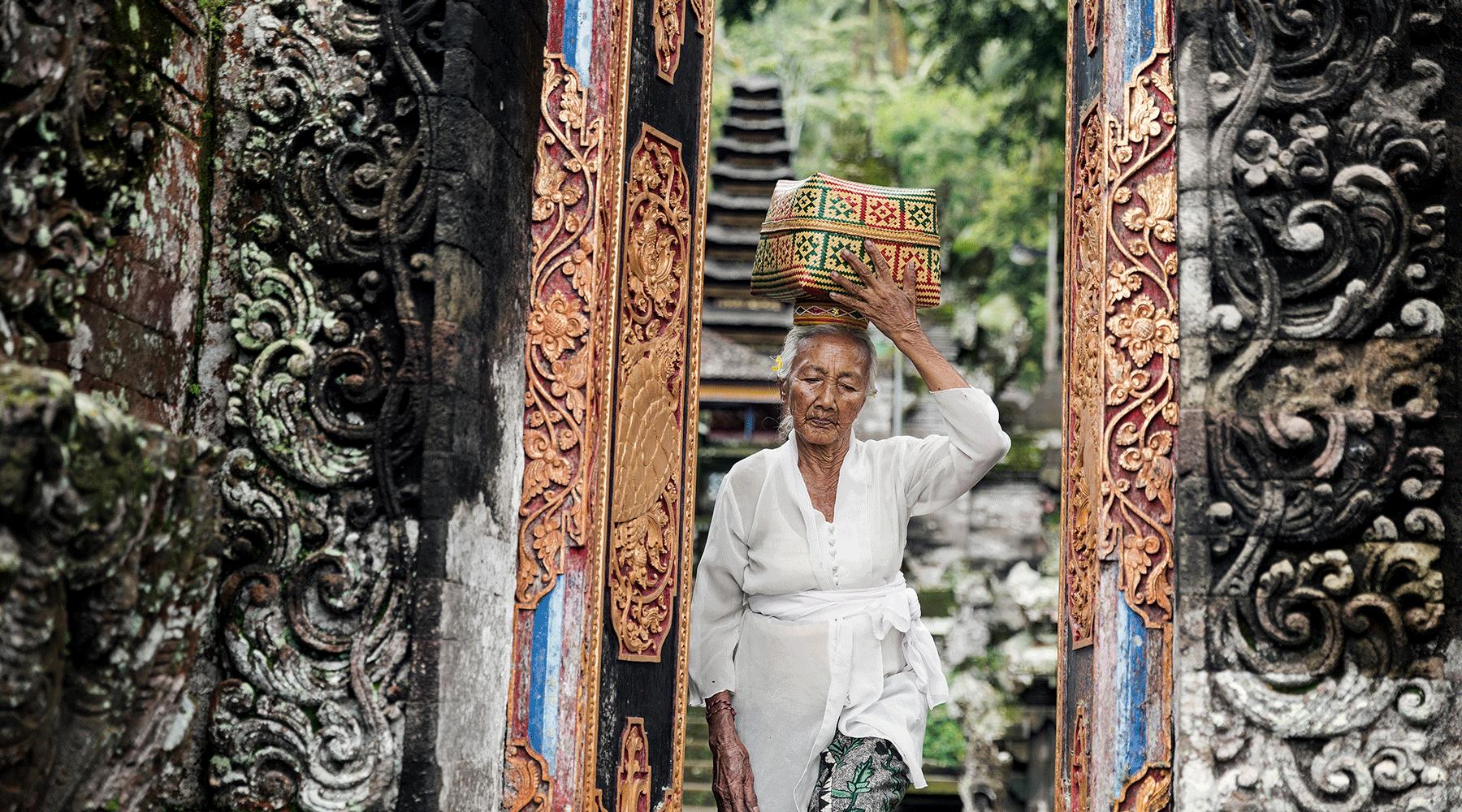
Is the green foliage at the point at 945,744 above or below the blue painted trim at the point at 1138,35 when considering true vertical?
below

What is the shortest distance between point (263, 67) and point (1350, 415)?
134 inches

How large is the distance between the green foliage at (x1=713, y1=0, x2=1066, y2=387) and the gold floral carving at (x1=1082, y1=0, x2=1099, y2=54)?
8.57 meters

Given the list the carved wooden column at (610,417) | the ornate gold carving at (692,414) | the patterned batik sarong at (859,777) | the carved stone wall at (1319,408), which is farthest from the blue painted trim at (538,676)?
the carved stone wall at (1319,408)

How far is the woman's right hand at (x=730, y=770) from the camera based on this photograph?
5.71m

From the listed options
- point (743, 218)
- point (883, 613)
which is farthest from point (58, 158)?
point (743, 218)

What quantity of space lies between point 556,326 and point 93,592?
228 cm

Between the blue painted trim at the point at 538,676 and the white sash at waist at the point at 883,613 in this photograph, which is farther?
the white sash at waist at the point at 883,613

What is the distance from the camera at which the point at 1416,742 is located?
15.8 feet

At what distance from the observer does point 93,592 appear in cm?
342

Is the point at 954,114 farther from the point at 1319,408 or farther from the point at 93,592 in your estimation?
the point at 93,592

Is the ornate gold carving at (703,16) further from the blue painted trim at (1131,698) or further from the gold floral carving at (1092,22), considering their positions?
the blue painted trim at (1131,698)

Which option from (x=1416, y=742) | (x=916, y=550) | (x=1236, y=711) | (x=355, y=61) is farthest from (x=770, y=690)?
(x=916, y=550)

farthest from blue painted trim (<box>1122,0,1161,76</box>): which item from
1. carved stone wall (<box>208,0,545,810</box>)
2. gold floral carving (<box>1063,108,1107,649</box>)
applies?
carved stone wall (<box>208,0,545,810</box>)

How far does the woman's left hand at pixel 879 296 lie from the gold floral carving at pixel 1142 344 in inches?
28.6
